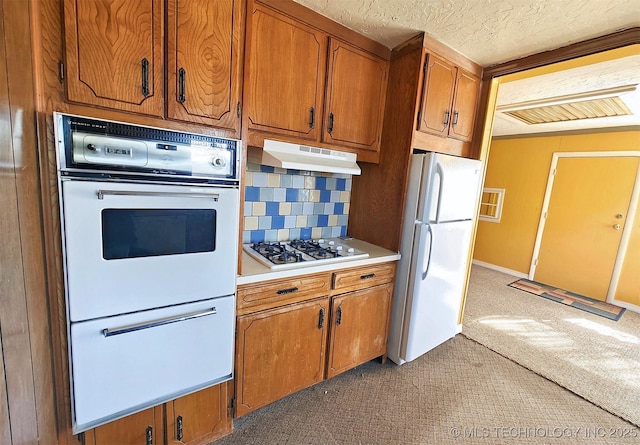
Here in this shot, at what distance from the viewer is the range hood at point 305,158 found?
5.17 feet

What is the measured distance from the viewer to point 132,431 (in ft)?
4.03

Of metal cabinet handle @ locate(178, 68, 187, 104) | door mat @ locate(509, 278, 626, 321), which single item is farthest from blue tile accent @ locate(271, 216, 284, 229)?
door mat @ locate(509, 278, 626, 321)

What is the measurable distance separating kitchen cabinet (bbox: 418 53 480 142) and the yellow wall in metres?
2.89

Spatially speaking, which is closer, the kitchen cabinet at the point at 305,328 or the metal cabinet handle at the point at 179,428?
the metal cabinet handle at the point at 179,428

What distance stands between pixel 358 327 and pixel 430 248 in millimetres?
771

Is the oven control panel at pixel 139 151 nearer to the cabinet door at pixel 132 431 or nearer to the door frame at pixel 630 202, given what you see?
the cabinet door at pixel 132 431

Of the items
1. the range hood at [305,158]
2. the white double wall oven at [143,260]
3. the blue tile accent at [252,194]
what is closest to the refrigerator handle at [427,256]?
the range hood at [305,158]

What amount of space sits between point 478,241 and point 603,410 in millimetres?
3671

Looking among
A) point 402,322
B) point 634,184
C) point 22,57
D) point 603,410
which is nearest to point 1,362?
point 22,57

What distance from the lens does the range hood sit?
1576mm

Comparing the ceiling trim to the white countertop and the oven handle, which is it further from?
the oven handle

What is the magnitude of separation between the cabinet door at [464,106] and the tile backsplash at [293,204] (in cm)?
98

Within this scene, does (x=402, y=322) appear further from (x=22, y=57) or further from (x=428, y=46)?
(x=22, y=57)

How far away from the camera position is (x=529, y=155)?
14.6 ft
